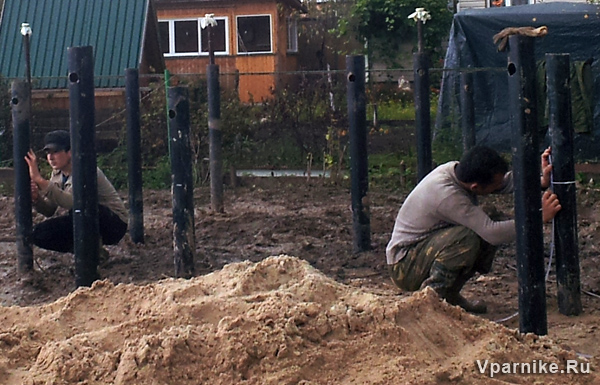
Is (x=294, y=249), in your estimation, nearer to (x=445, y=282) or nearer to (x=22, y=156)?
(x=22, y=156)

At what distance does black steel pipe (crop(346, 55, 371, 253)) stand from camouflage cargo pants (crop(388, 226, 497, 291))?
1954 millimetres

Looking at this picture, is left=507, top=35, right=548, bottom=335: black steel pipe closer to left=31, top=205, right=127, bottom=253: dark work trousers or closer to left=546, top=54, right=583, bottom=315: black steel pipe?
left=546, top=54, right=583, bottom=315: black steel pipe

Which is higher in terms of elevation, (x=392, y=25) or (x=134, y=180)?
(x=392, y=25)

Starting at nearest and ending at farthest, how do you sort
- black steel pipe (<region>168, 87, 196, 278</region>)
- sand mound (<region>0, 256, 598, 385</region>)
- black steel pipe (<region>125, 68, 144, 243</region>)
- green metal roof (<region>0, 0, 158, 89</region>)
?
sand mound (<region>0, 256, 598, 385</region>), black steel pipe (<region>168, 87, 196, 278</region>), black steel pipe (<region>125, 68, 144, 243</region>), green metal roof (<region>0, 0, 158, 89</region>)

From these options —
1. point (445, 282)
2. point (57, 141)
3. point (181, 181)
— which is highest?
point (57, 141)

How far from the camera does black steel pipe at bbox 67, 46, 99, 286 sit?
6180 millimetres

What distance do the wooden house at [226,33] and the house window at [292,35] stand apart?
3.91 feet

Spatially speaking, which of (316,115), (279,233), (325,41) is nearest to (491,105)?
(316,115)

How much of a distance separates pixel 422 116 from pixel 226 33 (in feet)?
57.8

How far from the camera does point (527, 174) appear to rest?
464 cm

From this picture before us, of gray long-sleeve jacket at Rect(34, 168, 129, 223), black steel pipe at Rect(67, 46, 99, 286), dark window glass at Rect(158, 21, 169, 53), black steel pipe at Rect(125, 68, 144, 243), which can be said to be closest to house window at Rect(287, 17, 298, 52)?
dark window glass at Rect(158, 21, 169, 53)

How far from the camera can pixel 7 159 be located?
13.6m

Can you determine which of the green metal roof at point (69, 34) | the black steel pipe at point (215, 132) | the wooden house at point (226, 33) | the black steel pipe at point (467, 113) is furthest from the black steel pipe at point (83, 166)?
the wooden house at point (226, 33)

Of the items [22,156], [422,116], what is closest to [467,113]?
[422,116]
